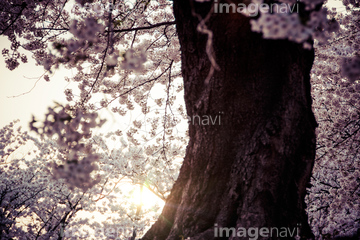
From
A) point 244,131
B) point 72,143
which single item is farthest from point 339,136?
point 72,143

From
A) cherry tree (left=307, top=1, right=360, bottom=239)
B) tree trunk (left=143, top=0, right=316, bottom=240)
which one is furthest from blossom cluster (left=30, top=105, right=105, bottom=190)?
cherry tree (left=307, top=1, right=360, bottom=239)

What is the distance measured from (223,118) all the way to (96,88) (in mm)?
6175

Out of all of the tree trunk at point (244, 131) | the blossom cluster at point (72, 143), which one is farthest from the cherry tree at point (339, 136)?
the blossom cluster at point (72, 143)

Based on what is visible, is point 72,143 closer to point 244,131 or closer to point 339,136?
point 244,131

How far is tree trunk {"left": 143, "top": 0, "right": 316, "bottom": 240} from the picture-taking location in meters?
1.90

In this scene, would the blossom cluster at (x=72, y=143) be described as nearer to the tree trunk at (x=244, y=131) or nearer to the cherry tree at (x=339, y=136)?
the tree trunk at (x=244, y=131)

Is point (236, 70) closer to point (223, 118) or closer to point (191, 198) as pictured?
point (223, 118)

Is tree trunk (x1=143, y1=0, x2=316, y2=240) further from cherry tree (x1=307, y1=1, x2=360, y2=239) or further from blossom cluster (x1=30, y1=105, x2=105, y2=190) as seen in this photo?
cherry tree (x1=307, y1=1, x2=360, y2=239)

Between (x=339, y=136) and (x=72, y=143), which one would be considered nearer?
(x=72, y=143)

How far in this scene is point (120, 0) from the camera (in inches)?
202

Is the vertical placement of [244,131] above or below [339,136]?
below

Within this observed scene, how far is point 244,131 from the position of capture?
218cm

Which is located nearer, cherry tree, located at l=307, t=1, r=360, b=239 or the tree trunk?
the tree trunk

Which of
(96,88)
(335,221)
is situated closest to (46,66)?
(96,88)
